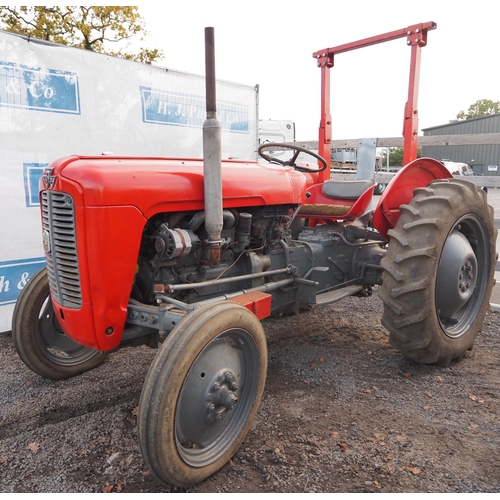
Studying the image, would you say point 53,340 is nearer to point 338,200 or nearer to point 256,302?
point 256,302

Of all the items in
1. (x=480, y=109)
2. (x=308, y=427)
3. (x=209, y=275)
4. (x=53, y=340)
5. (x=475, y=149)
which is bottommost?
(x=308, y=427)

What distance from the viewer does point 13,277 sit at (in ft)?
13.5

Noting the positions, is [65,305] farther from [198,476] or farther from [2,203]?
[2,203]

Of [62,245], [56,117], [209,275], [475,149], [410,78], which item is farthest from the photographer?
[475,149]

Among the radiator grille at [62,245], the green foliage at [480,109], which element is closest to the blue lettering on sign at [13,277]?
the radiator grille at [62,245]

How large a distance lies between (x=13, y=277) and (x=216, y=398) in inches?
113

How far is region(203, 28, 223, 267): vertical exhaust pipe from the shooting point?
213 cm

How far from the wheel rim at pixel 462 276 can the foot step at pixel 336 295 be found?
2.14ft

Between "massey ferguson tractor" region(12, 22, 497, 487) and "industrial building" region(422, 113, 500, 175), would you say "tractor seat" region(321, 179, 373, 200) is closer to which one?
"massey ferguson tractor" region(12, 22, 497, 487)

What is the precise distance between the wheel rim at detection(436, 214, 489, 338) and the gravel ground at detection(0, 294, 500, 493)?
32 centimetres

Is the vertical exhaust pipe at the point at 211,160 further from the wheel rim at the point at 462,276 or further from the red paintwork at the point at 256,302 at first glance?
the wheel rim at the point at 462,276

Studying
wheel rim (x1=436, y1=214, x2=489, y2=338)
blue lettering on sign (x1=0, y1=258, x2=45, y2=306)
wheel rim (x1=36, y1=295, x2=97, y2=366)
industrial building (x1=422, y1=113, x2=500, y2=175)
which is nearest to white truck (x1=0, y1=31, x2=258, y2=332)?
blue lettering on sign (x1=0, y1=258, x2=45, y2=306)

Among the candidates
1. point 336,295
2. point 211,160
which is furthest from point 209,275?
point 336,295

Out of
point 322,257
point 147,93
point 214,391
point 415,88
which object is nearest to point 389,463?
point 214,391
